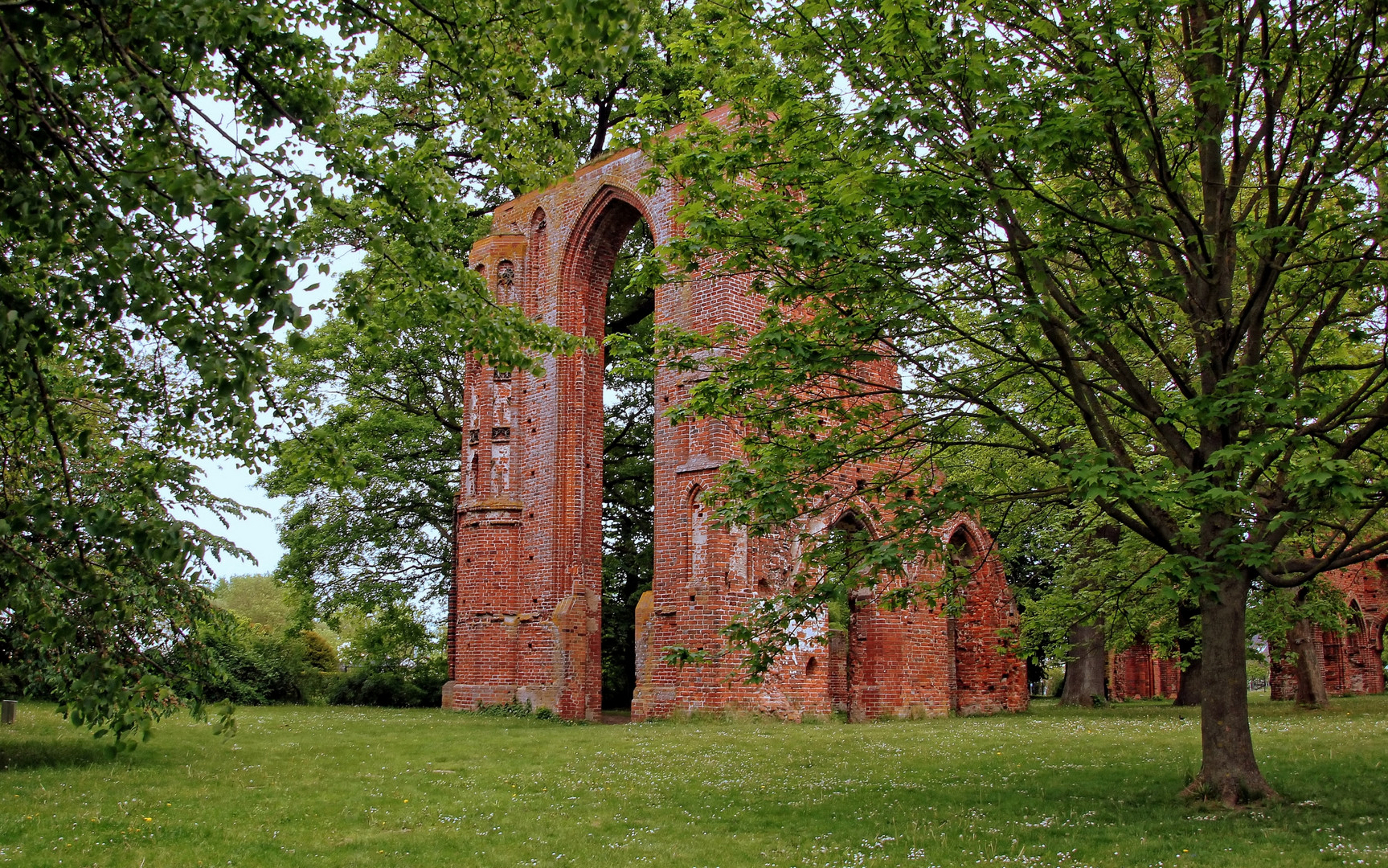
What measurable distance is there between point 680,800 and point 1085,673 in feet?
69.0

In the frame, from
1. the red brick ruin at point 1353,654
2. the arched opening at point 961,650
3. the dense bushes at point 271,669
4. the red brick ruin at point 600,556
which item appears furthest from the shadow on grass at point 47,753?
the red brick ruin at point 1353,654

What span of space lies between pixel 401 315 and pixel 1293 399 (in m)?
6.18

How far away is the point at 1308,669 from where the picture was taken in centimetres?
2200

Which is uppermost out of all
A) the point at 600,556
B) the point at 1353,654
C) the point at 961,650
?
the point at 600,556

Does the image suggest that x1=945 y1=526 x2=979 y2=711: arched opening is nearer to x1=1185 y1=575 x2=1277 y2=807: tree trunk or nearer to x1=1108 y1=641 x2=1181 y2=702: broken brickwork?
x1=1185 y1=575 x2=1277 y2=807: tree trunk

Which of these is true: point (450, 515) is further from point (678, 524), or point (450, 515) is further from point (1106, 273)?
point (1106, 273)

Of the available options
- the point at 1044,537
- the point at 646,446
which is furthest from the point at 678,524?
the point at 646,446

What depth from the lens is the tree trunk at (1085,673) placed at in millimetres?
26633

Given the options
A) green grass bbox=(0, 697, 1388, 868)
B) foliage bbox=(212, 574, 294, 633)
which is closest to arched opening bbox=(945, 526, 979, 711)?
green grass bbox=(0, 697, 1388, 868)

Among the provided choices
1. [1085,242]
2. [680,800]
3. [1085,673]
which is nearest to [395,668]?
[1085,673]

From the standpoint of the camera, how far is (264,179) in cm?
446

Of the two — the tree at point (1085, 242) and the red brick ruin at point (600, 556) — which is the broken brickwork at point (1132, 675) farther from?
the tree at point (1085, 242)

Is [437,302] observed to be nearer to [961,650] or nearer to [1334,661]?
[961,650]

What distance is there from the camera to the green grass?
7.05 m
